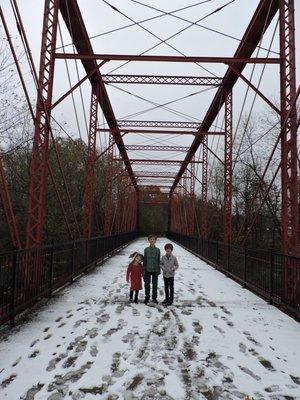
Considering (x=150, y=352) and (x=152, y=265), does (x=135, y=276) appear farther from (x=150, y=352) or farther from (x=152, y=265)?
(x=150, y=352)

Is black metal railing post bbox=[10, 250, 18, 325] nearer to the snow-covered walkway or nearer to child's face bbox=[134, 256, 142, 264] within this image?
the snow-covered walkway

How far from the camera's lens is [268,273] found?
29.1 ft

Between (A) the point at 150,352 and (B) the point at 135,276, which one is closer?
(A) the point at 150,352

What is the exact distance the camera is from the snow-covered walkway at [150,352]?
396cm

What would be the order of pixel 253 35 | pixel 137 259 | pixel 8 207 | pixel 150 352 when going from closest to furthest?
pixel 150 352, pixel 8 207, pixel 137 259, pixel 253 35

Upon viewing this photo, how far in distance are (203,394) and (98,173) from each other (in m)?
31.1

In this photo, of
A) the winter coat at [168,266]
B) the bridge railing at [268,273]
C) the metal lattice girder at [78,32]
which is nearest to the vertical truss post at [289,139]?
the bridge railing at [268,273]

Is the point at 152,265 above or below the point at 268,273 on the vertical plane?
above

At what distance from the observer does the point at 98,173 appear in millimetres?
34375

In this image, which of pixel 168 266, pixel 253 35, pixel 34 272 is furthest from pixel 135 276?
pixel 253 35

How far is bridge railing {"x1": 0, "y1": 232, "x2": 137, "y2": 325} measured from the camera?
618 cm

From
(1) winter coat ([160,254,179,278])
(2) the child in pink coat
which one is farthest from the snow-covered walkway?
(1) winter coat ([160,254,179,278])

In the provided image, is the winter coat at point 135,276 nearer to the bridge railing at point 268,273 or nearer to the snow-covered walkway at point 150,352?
the snow-covered walkway at point 150,352

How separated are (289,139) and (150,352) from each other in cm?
632
